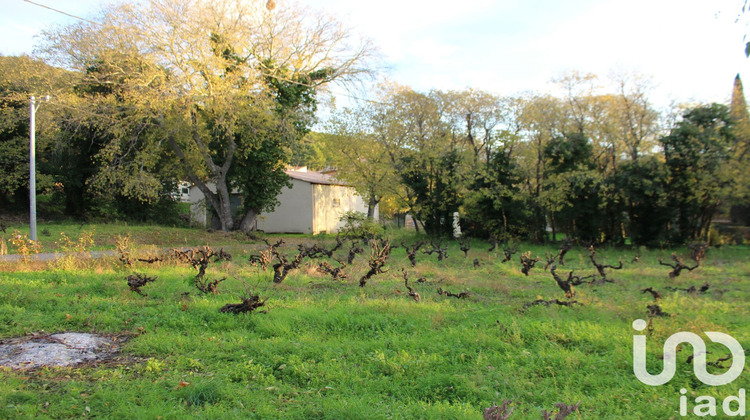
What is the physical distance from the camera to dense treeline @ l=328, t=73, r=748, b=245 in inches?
609

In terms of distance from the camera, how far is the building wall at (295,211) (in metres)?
25.5

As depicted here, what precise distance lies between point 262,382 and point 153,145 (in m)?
16.9

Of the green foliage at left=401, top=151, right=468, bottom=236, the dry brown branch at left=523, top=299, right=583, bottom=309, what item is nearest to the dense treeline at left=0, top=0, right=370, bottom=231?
the green foliage at left=401, top=151, right=468, bottom=236

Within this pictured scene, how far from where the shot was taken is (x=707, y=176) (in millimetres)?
15016

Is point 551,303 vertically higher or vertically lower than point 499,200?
lower

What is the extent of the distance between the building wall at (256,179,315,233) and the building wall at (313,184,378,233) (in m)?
0.36

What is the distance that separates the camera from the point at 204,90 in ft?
52.2

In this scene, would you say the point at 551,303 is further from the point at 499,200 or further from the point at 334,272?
the point at 499,200

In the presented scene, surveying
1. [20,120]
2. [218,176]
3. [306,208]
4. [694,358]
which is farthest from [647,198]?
[20,120]

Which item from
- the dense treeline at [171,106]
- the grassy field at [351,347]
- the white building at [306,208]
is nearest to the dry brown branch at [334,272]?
the grassy field at [351,347]

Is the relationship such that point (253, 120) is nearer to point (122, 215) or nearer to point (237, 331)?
point (122, 215)

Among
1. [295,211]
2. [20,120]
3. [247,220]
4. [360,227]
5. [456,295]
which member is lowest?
[456,295]

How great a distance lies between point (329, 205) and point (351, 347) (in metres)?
21.9

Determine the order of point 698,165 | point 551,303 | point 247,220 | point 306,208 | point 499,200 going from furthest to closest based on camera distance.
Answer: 1. point 306,208
2. point 247,220
3. point 499,200
4. point 698,165
5. point 551,303
